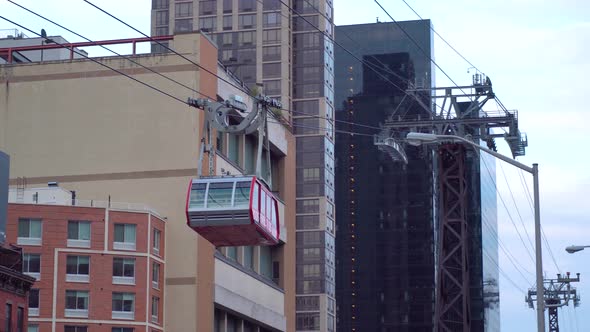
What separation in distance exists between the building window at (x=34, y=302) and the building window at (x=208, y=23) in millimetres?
96651

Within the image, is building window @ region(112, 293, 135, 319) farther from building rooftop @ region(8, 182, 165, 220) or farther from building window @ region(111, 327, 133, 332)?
building rooftop @ region(8, 182, 165, 220)

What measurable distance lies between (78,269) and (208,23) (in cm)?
9594

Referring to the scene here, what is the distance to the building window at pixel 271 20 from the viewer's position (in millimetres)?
180500

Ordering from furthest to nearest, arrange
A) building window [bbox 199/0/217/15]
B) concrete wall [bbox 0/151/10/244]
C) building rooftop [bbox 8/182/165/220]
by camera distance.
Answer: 1. building window [bbox 199/0/217/15]
2. building rooftop [bbox 8/182/165/220]
3. concrete wall [bbox 0/151/10/244]

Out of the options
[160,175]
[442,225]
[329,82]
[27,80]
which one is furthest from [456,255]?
[329,82]

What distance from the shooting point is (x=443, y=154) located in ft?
240

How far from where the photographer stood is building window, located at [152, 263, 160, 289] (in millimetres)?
87438

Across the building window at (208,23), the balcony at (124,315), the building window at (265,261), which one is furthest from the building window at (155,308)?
the building window at (208,23)

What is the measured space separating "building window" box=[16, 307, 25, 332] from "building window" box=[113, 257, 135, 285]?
36.5 ft

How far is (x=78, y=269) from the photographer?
8612 centimetres

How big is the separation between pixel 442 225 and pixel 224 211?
21292 millimetres

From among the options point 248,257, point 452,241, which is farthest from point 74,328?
point 452,241

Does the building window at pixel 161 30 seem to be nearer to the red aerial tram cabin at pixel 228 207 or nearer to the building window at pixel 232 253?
the building window at pixel 232 253

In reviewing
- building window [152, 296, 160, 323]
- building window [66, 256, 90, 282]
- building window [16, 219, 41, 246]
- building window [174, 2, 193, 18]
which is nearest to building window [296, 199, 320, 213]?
building window [174, 2, 193, 18]
